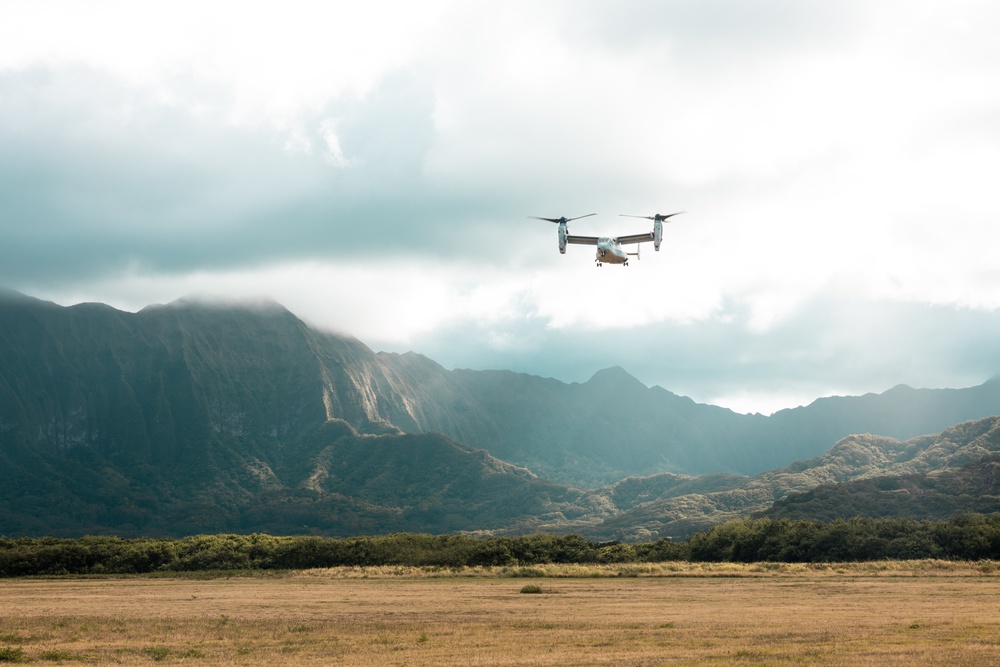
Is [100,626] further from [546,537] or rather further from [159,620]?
[546,537]

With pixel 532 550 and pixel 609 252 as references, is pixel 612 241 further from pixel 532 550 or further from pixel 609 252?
pixel 532 550

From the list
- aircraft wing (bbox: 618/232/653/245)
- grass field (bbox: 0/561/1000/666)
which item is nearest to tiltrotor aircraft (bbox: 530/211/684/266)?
aircraft wing (bbox: 618/232/653/245)

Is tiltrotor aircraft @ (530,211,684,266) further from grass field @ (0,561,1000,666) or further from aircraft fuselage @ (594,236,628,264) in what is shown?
grass field @ (0,561,1000,666)

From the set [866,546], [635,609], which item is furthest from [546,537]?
[635,609]

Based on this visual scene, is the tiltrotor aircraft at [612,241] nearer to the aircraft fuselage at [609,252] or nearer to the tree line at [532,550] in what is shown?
the aircraft fuselage at [609,252]

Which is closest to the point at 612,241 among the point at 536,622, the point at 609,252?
the point at 609,252
